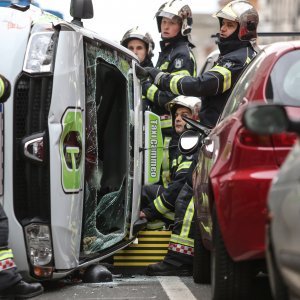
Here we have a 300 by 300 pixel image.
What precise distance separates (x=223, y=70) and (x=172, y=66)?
1.37 meters

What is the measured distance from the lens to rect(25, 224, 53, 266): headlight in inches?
316

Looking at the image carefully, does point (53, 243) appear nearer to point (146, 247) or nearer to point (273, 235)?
point (146, 247)

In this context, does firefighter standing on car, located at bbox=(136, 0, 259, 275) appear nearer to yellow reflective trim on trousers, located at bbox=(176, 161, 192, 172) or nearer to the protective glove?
the protective glove

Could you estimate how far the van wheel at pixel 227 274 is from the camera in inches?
265

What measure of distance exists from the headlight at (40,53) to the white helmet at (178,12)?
3650mm

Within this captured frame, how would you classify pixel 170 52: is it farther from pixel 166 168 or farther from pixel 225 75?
pixel 225 75

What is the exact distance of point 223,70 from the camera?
10.2m

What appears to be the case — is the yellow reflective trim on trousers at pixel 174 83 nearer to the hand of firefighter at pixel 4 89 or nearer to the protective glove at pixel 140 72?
the protective glove at pixel 140 72

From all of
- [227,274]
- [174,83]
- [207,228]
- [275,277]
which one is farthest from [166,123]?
[275,277]

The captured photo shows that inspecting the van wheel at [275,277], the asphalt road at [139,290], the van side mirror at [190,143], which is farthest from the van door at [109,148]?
the van wheel at [275,277]

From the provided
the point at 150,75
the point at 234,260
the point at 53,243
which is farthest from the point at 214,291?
the point at 150,75

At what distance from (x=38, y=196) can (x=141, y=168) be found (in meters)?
2.17

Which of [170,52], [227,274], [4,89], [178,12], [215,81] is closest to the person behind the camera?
[227,274]

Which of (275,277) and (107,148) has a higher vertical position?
(107,148)
